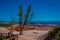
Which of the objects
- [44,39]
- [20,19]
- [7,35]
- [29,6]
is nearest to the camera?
[44,39]

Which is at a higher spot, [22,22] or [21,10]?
[21,10]

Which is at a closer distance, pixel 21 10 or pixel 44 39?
pixel 44 39

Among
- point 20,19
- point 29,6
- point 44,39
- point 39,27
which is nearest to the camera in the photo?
point 44,39

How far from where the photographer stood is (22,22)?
22859 millimetres

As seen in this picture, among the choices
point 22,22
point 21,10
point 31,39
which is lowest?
point 31,39

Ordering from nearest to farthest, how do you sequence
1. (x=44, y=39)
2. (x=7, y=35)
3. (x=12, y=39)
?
(x=44, y=39) < (x=12, y=39) < (x=7, y=35)

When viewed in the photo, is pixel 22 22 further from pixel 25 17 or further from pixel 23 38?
pixel 23 38

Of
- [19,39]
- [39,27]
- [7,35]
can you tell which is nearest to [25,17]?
[7,35]

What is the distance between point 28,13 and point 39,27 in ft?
27.1

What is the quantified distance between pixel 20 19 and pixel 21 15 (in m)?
0.64

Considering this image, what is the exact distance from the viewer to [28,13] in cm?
2195

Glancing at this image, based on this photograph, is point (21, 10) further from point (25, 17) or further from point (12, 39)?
point (12, 39)

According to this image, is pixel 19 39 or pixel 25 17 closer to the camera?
pixel 19 39

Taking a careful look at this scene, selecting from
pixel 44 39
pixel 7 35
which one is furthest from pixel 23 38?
pixel 44 39
